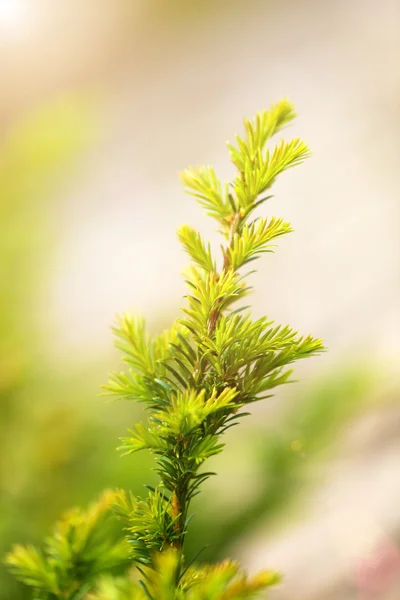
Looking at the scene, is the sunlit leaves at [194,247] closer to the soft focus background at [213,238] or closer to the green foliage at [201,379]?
the green foliage at [201,379]

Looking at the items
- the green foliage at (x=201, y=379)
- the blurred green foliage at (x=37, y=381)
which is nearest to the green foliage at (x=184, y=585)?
the green foliage at (x=201, y=379)

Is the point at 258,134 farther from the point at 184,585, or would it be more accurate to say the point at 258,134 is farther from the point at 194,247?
the point at 184,585

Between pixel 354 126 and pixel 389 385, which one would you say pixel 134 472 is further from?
pixel 354 126

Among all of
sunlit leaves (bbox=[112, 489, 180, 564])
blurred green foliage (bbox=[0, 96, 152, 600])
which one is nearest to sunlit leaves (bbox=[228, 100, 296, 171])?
sunlit leaves (bbox=[112, 489, 180, 564])

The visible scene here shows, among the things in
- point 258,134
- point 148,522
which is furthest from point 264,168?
point 148,522

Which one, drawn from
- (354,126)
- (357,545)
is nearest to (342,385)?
(357,545)

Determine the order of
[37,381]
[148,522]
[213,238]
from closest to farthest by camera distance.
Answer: [148,522], [37,381], [213,238]

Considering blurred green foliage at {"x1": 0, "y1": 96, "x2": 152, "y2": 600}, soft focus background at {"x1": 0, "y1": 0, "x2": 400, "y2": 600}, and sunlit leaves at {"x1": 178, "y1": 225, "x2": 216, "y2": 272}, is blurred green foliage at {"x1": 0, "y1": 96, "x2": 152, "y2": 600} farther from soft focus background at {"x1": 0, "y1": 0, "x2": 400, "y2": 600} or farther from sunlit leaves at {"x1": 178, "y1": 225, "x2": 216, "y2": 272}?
sunlit leaves at {"x1": 178, "y1": 225, "x2": 216, "y2": 272}

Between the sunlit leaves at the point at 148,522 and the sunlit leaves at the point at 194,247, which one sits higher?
the sunlit leaves at the point at 194,247
